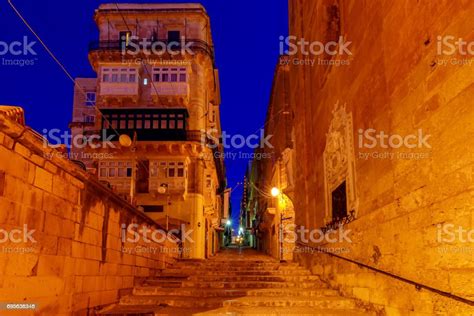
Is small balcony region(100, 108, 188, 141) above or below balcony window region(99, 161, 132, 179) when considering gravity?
above

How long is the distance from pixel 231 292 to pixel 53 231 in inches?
183

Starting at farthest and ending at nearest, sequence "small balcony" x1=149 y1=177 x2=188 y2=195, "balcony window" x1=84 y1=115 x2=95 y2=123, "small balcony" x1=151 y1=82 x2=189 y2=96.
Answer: "balcony window" x1=84 y1=115 x2=95 y2=123, "small balcony" x1=151 y1=82 x2=189 y2=96, "small balcony" x1=149 y1=177 x2=188 y2=195

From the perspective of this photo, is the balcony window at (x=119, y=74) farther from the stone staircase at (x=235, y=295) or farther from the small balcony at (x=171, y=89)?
the stone staircase at (x=235, y=295)

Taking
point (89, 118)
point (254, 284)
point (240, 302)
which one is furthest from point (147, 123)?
point (240, 302)

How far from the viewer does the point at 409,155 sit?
18.6ft

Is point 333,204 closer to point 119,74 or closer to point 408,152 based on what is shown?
point 408,152

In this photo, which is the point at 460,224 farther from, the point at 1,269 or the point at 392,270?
the point at 1,269

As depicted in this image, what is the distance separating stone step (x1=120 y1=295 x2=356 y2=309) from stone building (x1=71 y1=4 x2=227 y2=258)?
17.7 m

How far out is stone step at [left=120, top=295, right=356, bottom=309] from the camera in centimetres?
805

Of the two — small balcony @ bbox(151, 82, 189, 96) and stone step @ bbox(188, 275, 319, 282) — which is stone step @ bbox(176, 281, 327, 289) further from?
small balcony @ bbox(151, 82, 189, 96)

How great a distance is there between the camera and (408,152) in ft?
18.7

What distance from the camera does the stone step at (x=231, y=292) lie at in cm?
898

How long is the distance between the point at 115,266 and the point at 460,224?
19.9 feet

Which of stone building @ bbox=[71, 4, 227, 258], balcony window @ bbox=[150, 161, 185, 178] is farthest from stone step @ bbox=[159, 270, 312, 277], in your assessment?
balcony window @ bbox=[150, 161, 185, 178]
